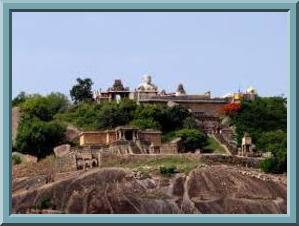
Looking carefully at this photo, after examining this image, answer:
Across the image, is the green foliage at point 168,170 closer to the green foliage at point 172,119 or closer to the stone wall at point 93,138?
the stone wall at point 93,138

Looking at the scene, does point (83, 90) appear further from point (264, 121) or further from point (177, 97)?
point (264, 121)

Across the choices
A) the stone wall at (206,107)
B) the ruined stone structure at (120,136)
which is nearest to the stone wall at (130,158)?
the ruined stone structure at (120,136)

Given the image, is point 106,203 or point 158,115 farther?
point 158,115

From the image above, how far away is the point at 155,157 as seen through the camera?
2359cm

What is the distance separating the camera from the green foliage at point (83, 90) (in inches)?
1121

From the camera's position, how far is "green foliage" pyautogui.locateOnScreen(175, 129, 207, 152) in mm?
25172

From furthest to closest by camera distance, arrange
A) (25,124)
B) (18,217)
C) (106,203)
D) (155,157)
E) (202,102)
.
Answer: (202,102) < (25,124) < (155,157) < (106,203) < (18,217)

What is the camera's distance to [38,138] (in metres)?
24.4

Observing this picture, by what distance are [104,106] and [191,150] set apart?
8.61 ft

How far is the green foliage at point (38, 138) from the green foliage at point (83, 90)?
10.4 feet

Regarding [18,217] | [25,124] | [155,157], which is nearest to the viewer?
[18,217]

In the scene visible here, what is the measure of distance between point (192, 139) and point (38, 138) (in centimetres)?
332
